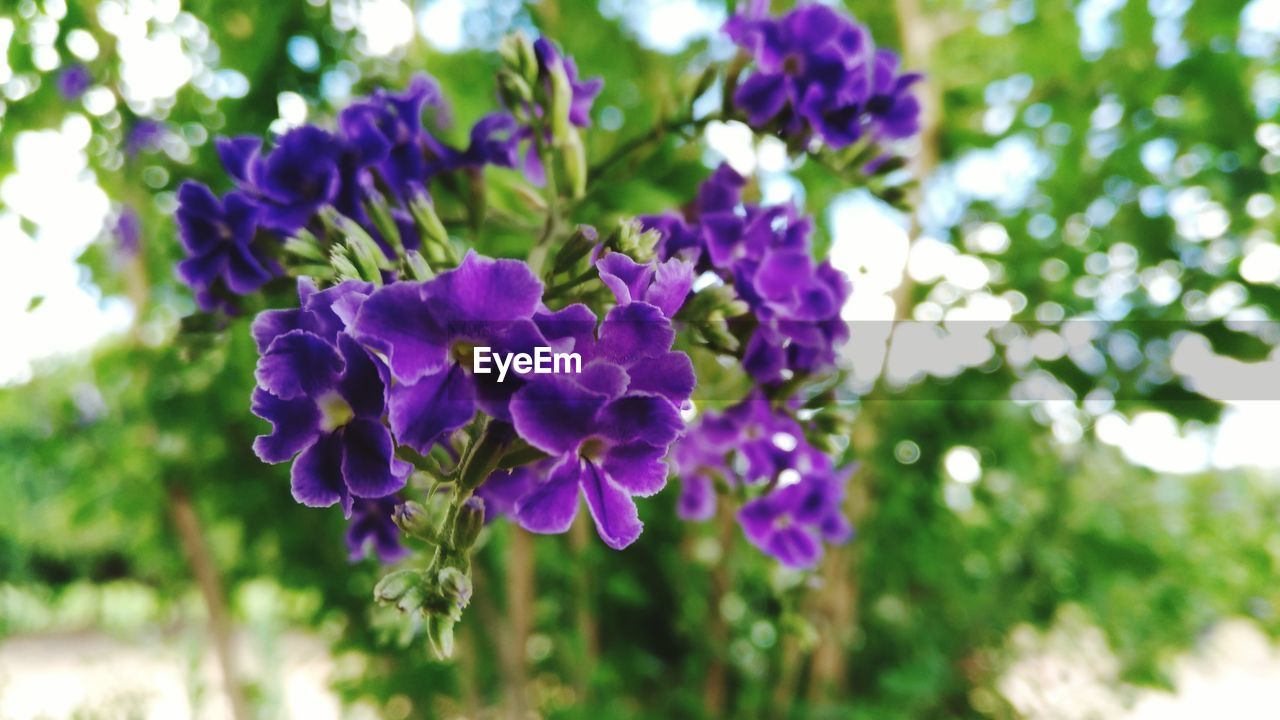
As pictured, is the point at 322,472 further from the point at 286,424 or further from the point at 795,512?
the point at 795,512

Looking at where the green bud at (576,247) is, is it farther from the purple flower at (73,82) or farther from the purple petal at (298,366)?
the purple flower at (73,82)

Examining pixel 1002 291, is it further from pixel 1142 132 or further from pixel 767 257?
pixel 767 257

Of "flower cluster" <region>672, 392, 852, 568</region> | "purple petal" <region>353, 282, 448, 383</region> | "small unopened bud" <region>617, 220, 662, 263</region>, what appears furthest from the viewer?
"flower cluster" <region>672, 392, 852, 568</region>

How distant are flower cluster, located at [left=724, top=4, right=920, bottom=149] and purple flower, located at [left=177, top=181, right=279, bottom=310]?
1.65ft

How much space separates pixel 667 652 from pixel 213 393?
4.53 ft

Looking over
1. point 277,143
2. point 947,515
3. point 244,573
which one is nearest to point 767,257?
point 277,143

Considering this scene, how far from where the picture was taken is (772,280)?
73cm

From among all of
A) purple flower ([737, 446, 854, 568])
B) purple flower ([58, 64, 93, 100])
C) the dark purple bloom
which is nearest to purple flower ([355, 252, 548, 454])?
purple flower ([737, 446, 854, 568])

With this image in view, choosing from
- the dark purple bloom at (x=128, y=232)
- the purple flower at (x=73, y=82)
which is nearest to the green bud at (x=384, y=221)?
the purple flower at (x=73, y=82)

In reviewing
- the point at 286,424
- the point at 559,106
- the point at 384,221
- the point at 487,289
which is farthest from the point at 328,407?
the point at 559,106

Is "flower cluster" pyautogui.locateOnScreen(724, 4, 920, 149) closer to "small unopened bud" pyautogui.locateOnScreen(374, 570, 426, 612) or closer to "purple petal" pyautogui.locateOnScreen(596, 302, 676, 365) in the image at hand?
"purple petal" pyautogui.locateOnScreen(596, 302, 676, 365)

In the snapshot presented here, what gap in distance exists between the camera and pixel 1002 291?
169 cm

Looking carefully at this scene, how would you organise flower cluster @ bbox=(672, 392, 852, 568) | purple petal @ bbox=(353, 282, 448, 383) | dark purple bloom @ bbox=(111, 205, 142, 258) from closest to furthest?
purple petal @ bbox=(353, 282, 448, 383) < flower cluster @ bbox=(672, 392, 852, 568) < dark purple bloom @ bbox=(111, 205, 142, 258)

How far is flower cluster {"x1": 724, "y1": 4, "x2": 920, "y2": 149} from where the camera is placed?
0.80m
